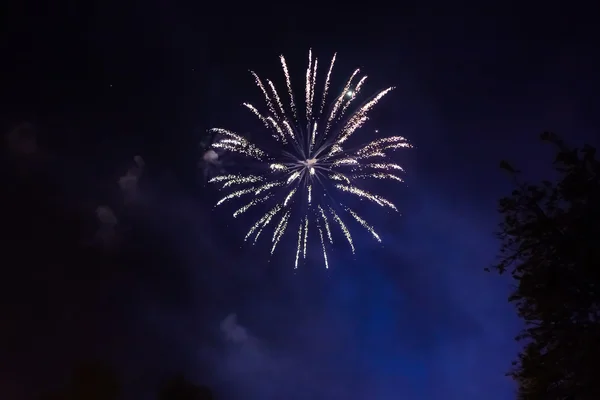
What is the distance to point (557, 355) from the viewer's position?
54.3ft

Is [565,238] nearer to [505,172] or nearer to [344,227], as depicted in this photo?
[505,172]

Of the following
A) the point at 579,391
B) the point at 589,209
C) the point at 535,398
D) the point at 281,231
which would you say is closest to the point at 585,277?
the point at 589,209

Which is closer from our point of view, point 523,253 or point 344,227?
point 523,253

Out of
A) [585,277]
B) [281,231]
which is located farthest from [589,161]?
[281,231]

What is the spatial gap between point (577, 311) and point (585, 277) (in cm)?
132

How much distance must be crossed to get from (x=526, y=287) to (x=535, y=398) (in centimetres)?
404

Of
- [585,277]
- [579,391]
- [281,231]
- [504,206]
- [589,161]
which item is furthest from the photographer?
[281,231]

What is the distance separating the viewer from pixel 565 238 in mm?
16938

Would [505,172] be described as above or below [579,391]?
above

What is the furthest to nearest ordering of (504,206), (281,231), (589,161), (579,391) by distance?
(281,231) < (504,206) < (589,161) < (579,391)

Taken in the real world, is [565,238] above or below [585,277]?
above

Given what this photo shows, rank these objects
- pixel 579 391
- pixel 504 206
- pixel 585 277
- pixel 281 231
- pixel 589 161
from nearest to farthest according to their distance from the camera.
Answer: pixel 579 391 → pixel 585 277 → pixel 589 161 → pixel 504 206 → pixel 281 231

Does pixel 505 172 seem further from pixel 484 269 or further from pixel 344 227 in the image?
pixel 344 227

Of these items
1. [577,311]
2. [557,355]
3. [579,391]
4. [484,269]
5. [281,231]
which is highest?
[281,231]
